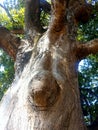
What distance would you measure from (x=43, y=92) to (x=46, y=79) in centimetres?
20

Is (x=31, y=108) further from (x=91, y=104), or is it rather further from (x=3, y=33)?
(x=91, y=104)

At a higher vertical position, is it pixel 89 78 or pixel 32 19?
pixel 32 19

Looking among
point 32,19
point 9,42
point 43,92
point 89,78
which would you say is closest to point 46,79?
point 43,92

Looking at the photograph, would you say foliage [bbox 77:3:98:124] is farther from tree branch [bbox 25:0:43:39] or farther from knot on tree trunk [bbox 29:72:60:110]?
knot on tree trunk [bbox 29:72:60:110]

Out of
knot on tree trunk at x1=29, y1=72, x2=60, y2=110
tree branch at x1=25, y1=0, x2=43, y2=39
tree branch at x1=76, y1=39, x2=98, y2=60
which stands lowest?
knot on tree trunk at x1=29, y1=72, x2=60, y2=110

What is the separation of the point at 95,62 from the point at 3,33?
3275 mm

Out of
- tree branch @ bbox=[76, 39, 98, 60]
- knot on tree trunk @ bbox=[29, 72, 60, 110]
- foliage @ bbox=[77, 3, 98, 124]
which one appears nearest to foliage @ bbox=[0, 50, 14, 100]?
foliage @ bbox=[77, 3, 98, 124]

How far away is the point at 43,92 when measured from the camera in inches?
121

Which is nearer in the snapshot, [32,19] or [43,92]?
A: [43,92]

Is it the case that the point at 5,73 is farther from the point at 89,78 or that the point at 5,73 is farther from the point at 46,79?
the point at 46,79

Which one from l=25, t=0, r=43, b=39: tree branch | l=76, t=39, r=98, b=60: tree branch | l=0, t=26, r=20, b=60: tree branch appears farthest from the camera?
l=25, t=0, r=43, b=39: tree branch

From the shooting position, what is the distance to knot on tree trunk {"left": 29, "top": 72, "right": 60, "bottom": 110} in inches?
121

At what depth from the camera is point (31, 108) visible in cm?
314

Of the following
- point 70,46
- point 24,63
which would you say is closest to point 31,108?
point 24,63
